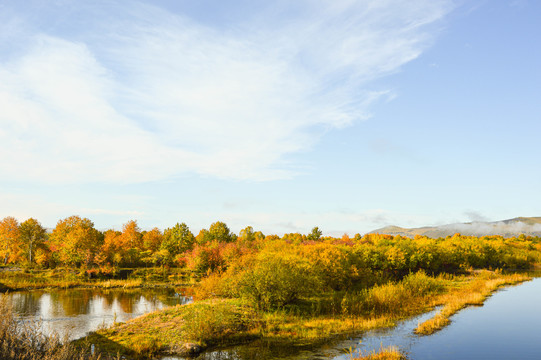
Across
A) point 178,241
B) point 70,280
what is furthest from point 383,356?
point 178,241

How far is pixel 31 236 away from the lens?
8700 centimetres

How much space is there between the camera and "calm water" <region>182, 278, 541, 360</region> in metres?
23.7

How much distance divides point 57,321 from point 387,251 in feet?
158

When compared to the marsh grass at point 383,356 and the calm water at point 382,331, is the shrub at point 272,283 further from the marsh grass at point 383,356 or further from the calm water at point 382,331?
the marsh grass at point 383,356

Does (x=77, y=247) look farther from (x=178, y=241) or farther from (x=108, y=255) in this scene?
(x=178, y=241)

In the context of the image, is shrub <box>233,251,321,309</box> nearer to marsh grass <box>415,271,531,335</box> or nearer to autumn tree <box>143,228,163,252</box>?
marsh grass <box>415,271,531,335</box>

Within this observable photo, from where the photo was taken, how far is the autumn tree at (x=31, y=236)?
83500 mm

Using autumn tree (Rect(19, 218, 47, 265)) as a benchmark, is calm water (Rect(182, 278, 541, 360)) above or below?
below

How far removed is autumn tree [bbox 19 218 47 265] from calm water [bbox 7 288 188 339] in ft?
115

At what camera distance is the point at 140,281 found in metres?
64.4

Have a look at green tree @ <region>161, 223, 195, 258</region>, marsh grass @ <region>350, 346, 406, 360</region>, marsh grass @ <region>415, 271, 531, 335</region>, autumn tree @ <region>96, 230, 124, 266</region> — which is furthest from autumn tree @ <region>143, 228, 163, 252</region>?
marsh grass @ <region>350, 346, 406, 360</region>

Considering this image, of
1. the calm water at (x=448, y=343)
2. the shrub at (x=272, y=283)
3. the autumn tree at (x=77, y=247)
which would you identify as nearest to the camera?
the calm water at (x=448, y=343)

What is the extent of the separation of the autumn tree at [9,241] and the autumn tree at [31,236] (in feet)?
4.39

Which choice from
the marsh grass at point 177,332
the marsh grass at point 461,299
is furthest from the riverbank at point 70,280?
the marsh grass at point 461,299
